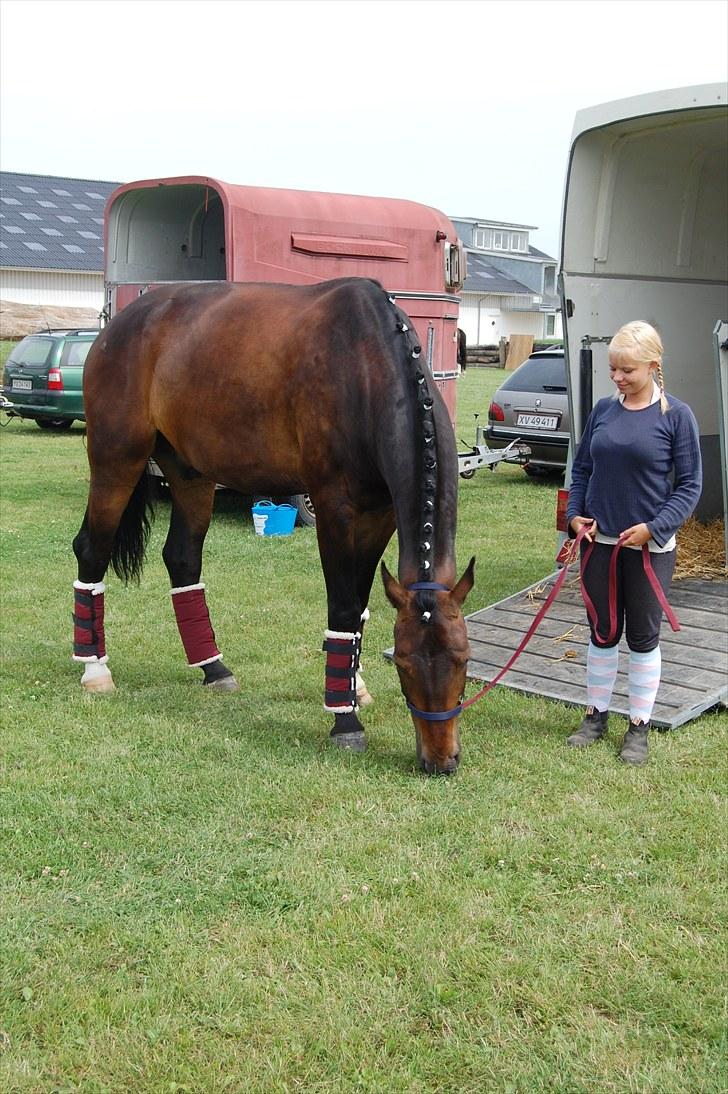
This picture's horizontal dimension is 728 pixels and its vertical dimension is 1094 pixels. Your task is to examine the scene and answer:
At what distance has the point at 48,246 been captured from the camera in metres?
40.1

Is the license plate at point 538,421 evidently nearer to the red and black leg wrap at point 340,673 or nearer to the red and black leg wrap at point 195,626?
the red and black leg wrap at point 195,626

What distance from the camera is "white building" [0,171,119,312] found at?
128 feet

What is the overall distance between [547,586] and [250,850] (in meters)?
3.64

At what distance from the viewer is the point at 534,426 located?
1342 centimetres

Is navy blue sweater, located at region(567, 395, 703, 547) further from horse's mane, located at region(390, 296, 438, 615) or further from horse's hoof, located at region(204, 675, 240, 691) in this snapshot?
horse's hoof, located at region(204, 675, 240, 691)

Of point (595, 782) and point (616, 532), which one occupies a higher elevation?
point (616, 532)

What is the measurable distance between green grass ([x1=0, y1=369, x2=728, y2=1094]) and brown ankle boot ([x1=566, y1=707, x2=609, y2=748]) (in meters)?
0.08

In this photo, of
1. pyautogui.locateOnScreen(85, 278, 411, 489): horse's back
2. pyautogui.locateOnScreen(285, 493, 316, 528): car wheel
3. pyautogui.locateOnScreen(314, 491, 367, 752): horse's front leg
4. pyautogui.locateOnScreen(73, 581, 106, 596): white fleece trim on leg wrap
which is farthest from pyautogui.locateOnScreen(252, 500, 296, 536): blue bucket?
pyautogui.locateOnScreen(314, 491, 367, 752): horse's front leg

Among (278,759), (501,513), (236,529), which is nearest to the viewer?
(278,759)

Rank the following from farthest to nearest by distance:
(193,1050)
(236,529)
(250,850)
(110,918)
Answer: (236,529), (250,850), (110,918), (193,1050)

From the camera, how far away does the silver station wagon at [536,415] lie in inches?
524

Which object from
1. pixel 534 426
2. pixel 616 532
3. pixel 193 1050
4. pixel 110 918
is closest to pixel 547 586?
pixel 616 532

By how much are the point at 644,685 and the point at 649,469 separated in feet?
3.12

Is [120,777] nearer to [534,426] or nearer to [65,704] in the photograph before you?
[65,704]
